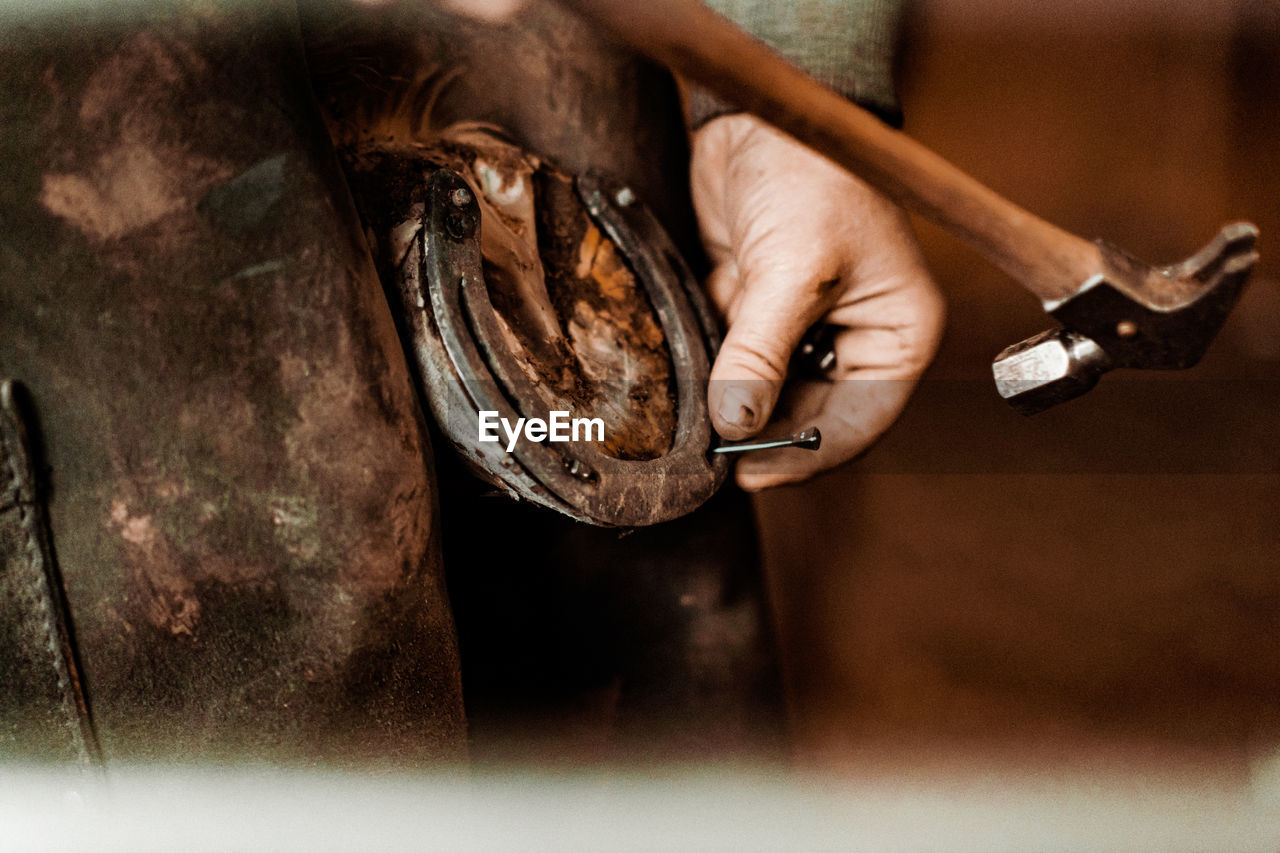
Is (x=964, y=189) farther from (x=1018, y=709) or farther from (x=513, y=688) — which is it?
(x=1018, y=709)

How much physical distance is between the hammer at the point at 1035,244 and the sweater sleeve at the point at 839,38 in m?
0.23

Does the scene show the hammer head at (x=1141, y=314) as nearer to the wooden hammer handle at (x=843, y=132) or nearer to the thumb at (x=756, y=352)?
the wooden hammer handle at (x=843, y=132)

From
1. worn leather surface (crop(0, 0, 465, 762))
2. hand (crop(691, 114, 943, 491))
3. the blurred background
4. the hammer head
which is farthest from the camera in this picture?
the blurred background

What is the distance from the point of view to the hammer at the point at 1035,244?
19.1 inches

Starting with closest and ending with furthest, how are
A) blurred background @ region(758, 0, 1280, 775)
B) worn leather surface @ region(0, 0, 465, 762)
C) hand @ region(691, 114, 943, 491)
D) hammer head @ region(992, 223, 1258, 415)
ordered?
worn leather surface @ region(0, 0, 465, 762)
hammer head @ region(992, 223, 1258, 415)
hand @ region(691, 114, 943, 491)
blurred background @ region(758, 0, 1280, 775)

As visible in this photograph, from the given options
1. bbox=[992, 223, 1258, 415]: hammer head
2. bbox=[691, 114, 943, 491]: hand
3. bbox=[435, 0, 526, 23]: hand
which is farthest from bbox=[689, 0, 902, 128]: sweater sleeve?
Result: bbox=[992, 223, 1258, 415]: hammer head

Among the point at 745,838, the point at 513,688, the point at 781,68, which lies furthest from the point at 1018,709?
the point at 781,68

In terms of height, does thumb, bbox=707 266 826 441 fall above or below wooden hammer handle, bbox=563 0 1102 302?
below

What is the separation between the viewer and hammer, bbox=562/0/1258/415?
48 cm

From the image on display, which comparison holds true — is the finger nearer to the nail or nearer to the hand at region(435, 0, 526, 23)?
the nail

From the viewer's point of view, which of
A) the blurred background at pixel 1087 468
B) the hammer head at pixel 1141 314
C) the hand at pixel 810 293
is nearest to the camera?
the hammer head at pixel 1141 314

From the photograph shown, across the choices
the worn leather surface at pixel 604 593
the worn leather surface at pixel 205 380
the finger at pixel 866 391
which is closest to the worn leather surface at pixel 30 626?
the worn leather surface at pixel 205 380

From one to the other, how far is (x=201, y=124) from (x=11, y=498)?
0.75ft

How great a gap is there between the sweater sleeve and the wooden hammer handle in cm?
→ 23
